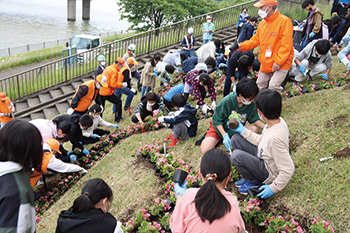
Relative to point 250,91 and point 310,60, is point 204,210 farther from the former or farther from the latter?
point 310,60

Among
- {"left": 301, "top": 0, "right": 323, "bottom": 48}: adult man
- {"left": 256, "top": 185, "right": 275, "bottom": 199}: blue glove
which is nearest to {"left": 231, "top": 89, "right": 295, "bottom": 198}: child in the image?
{"left": 256, "top": 185, "right": 275, "bottom": 199}: blue glove

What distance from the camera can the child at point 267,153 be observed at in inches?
124

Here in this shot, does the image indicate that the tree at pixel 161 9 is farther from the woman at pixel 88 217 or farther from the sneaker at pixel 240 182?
the woman at pixel 88 217

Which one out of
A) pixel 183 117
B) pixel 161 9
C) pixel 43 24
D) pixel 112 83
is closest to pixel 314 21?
pixel 183 117

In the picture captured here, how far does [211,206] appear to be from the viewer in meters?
2.10

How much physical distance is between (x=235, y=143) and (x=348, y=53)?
4.10 meters

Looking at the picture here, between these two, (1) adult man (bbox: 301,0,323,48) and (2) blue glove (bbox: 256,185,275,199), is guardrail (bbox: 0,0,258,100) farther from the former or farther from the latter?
(2) blue glove (bbox: 256,185,275,199)

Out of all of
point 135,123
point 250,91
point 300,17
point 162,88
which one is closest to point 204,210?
point 250,91

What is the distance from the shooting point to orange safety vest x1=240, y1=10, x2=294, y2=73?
4.95 m

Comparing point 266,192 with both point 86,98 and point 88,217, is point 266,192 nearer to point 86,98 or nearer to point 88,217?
point 88,217

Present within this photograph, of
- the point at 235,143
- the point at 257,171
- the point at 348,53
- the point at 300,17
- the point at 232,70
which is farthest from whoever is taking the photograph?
the point at 300,17

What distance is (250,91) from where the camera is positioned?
4.12 metres

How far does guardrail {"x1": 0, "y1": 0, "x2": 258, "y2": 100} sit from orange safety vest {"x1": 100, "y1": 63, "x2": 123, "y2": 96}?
4471mm

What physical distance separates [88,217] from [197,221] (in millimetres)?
1072
